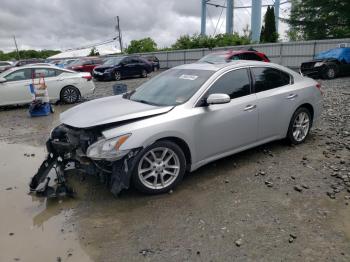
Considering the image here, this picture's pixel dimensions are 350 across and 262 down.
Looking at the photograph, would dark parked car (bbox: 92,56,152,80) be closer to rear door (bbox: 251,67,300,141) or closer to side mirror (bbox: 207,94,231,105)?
rear door (bbox: 251,67,300,141)

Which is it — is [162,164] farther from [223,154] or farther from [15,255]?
[15,255]

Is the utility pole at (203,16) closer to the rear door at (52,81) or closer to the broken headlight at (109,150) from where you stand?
the rear door at (52,81)

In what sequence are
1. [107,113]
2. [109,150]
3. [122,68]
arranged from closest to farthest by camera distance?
[109,150], [107,113], [122,68]

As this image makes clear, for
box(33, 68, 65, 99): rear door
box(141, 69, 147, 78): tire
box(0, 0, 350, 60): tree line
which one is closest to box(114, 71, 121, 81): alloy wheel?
box(141, 69, 147, 78): tire

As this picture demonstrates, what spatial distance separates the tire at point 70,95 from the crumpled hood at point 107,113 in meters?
7.69

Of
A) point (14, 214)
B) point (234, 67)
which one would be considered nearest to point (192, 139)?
point (234, 67)

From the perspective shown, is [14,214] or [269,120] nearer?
[14,214]

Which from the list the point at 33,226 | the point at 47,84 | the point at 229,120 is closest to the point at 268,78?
the point at 229,120

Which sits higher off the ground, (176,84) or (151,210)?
(176,84)

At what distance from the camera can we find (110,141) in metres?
4.00

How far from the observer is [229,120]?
4.80m

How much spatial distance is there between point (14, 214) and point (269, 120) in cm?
379

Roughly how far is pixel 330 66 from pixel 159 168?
14.2 metres

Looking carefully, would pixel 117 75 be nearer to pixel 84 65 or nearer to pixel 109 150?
pixel 84 65
